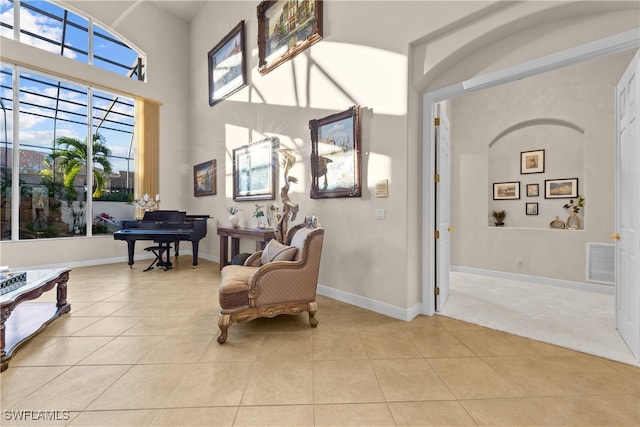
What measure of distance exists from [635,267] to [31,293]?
16.8 feet

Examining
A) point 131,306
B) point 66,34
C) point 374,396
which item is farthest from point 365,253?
point 66,34

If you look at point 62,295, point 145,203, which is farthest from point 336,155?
point 145,203

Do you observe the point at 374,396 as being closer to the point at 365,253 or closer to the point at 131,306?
the point at 365,253

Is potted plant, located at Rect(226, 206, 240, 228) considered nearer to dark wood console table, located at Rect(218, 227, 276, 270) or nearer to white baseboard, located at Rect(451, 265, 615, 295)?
dark wood console table, located at Rect(218, 227, 276, 270)

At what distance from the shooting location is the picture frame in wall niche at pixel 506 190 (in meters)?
5.64

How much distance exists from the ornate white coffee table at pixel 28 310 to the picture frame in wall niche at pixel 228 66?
4410mm

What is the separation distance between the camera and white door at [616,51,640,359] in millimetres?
2316

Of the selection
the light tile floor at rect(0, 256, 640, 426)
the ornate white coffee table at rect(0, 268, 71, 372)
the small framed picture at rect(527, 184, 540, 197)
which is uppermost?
the small framed picture at rect(527, 184, 540, 197)

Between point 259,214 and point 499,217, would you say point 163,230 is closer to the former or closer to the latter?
point 259,214

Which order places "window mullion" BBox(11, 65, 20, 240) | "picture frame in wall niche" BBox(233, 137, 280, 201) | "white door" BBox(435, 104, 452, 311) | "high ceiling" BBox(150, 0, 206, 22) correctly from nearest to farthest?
"white door" BBox(435, 104, 452, 311) < "picture frame in wall niche" BBox(233, 137, 280, 201) < "window mullion" BBox(11, 65, 20, 240) < "high ceiling" BBox(150, 0, 206, 22)

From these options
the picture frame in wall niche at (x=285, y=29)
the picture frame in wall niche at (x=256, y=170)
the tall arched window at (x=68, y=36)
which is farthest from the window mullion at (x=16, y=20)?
the picture frame in wall niche at (x=285, y=29)

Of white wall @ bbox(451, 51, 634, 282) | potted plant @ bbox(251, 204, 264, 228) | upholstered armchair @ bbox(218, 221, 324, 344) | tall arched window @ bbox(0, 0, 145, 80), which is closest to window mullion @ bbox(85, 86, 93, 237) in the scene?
tall arched window @ bbox(0, 0, 145, 80)

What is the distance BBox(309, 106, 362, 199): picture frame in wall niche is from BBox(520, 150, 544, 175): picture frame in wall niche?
4.00 metres

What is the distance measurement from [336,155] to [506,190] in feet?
13.2
